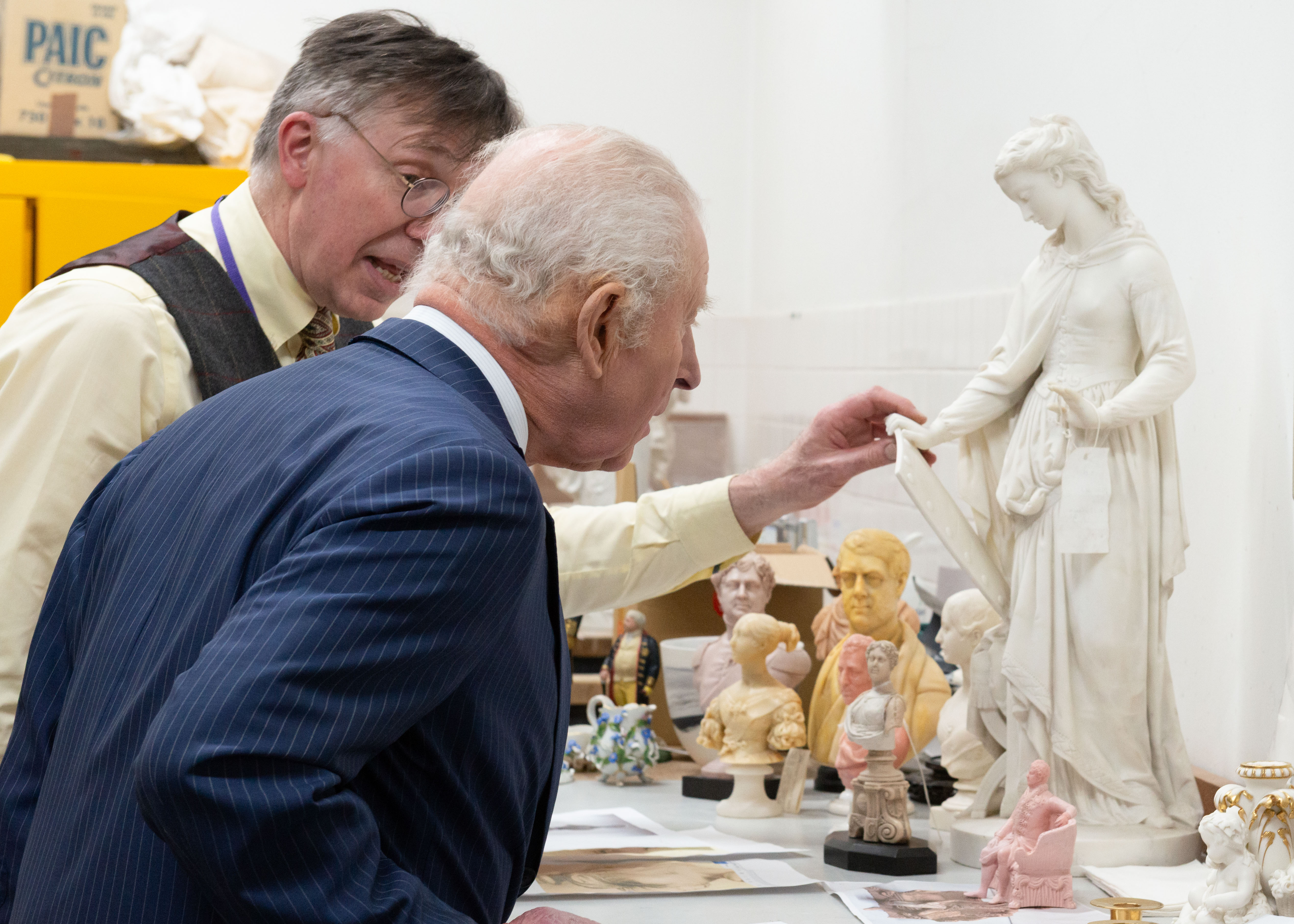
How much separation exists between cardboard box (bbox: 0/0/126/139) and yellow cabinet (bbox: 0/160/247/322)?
934 mm

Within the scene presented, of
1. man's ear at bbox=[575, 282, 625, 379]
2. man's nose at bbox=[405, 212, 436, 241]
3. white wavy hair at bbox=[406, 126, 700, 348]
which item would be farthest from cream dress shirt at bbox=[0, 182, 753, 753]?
man's ear at bbox=[575, 282, 625, 379]

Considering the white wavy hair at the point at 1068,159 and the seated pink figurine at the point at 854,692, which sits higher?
the white wavy hair at the point at 1068,159

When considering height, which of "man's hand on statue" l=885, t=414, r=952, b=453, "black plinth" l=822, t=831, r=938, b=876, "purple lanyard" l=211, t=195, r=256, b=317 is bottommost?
"black plinth" l=822, t=831, r=938, b=876

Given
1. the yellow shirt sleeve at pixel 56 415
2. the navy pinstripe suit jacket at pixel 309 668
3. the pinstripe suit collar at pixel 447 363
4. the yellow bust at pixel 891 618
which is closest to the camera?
the navy pinstripe suit jacket at pixel 309 668

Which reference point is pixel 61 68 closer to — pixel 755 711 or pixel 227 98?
pixel 227 98

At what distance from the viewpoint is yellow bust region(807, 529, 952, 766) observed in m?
2.27

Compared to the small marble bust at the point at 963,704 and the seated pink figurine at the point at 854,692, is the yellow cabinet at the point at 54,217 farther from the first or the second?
the small marble bust at the point at 963,704

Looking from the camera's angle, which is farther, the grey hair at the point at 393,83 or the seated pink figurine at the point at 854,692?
the seated pink figurine at the point at 854,692

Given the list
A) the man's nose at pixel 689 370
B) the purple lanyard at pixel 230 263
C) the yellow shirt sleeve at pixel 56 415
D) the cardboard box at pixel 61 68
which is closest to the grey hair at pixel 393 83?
the purple lanyard at pixel 230 263

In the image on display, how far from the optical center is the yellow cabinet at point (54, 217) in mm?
3424

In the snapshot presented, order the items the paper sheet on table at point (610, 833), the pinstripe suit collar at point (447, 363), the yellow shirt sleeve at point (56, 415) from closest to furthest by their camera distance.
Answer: the pinstripe suit collar at point (447, 363) → the yellow shirt sleeve at point (56, 415) → the paper sheet on table at point (610, 833)

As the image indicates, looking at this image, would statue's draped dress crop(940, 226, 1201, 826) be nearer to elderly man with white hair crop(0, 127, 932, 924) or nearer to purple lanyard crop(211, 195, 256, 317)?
elderly man with white hair crop(0, 127, 932, 924)

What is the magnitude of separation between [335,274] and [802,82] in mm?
3897

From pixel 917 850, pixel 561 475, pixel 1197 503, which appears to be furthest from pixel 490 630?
pixel 561 475
